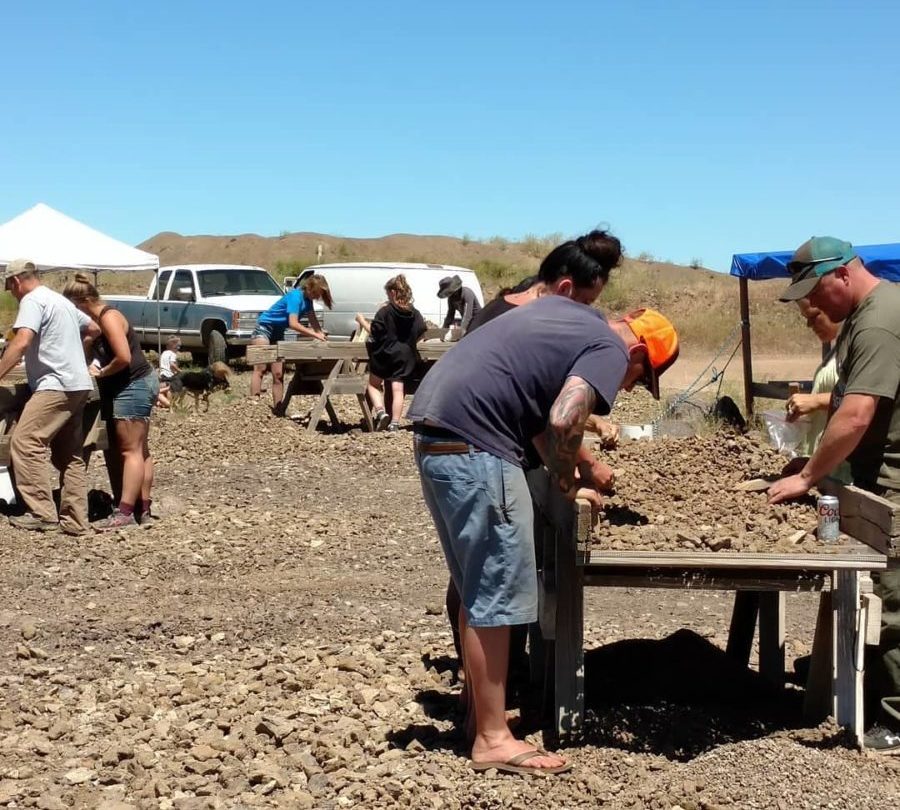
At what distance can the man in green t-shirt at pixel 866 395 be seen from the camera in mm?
4023

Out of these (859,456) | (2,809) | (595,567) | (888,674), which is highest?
(859,456)

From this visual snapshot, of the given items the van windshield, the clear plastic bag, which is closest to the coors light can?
the clear plastic bag

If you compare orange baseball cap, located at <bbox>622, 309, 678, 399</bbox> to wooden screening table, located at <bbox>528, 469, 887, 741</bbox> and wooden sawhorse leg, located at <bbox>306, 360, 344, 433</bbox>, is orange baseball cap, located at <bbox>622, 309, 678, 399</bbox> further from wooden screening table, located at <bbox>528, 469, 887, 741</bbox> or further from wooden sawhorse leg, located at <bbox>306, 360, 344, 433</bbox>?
wooden sawhorse leg, located at <bbox>306, 360, 344, 433</bbox>

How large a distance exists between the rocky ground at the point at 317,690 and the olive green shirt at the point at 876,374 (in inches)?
27.0

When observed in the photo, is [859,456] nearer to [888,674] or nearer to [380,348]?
[888,674]

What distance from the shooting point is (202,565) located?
24.3ft

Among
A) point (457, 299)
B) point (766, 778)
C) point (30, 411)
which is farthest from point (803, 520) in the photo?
point (457, 299)

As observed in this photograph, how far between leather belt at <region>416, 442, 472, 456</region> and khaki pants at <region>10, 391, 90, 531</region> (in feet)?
15.5

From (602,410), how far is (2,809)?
239 cm

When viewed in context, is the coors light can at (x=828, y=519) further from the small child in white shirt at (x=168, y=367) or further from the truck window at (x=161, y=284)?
the truck window at (x=161, y=284)

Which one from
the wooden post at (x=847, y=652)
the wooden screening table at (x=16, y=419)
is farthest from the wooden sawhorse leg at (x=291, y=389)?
the wooden post at (x=847, y=652)

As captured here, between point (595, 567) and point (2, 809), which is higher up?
point (595, 567)

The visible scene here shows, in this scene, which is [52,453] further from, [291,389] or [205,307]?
[205,307]

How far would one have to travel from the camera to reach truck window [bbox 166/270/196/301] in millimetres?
22875
